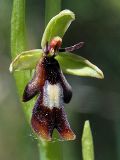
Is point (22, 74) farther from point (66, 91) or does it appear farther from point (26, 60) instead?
point (66, 91)

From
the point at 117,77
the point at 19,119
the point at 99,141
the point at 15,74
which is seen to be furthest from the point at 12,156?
the point at 15,74

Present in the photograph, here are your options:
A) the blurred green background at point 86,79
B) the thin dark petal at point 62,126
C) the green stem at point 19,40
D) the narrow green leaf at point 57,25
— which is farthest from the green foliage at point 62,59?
the blurred green background at point 86,79

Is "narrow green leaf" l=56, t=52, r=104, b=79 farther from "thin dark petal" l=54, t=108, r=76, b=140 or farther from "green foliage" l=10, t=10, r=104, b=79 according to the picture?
"thin dark petal" l=54, t=108, r=76, b=140

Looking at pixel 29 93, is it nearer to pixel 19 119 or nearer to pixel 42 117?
pixel 42 117

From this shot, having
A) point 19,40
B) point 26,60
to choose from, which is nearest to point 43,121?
point 26,60

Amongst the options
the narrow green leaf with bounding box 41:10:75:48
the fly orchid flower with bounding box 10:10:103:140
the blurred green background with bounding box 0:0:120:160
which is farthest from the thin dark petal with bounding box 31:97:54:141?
the blurred green background with bounding box 0:0:120:160

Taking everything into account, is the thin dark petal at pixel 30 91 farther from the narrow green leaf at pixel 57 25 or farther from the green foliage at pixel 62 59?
the narrow green leaf at pixel 57 25
